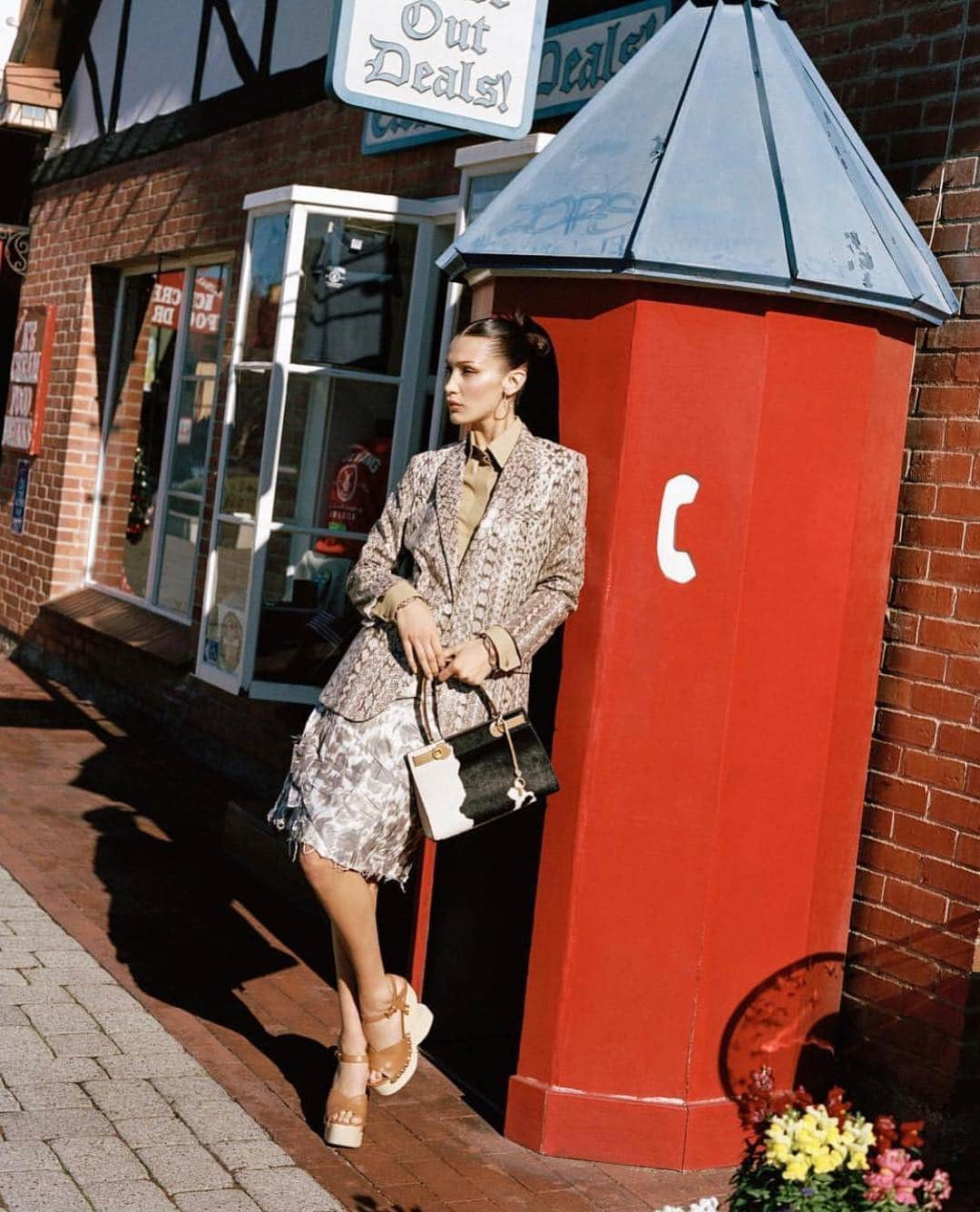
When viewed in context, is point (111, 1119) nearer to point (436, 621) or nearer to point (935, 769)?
point (436, 621)

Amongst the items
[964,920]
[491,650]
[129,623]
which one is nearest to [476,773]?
[491,650]

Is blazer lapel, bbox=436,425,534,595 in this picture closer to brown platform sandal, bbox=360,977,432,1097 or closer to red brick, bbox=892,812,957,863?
brown platform sandal, bbox=360,977,432,1097

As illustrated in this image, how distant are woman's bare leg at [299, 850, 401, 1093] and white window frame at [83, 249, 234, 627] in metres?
5.81

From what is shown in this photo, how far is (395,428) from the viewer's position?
7.78 meters

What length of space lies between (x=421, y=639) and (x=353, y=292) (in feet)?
12.6

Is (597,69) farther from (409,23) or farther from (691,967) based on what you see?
(691,967)

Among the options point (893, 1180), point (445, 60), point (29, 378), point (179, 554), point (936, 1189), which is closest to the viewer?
point (893, 1180)

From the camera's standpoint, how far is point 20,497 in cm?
1302

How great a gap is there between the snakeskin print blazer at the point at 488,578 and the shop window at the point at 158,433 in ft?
19.6

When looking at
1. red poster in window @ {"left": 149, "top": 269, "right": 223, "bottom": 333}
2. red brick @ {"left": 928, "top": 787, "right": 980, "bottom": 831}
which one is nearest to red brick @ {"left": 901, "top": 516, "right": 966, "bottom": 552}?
red brick @ {"left": 928, "top": 787, "right": 980, "bottom": 831}

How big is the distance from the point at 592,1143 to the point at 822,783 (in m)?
1.14

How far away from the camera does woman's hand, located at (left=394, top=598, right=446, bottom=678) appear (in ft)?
13.6

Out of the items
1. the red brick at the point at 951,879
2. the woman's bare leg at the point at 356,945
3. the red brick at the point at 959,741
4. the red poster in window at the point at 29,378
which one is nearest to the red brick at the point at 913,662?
the red brick at the point at 959,741

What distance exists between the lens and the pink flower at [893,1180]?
8.29ft
